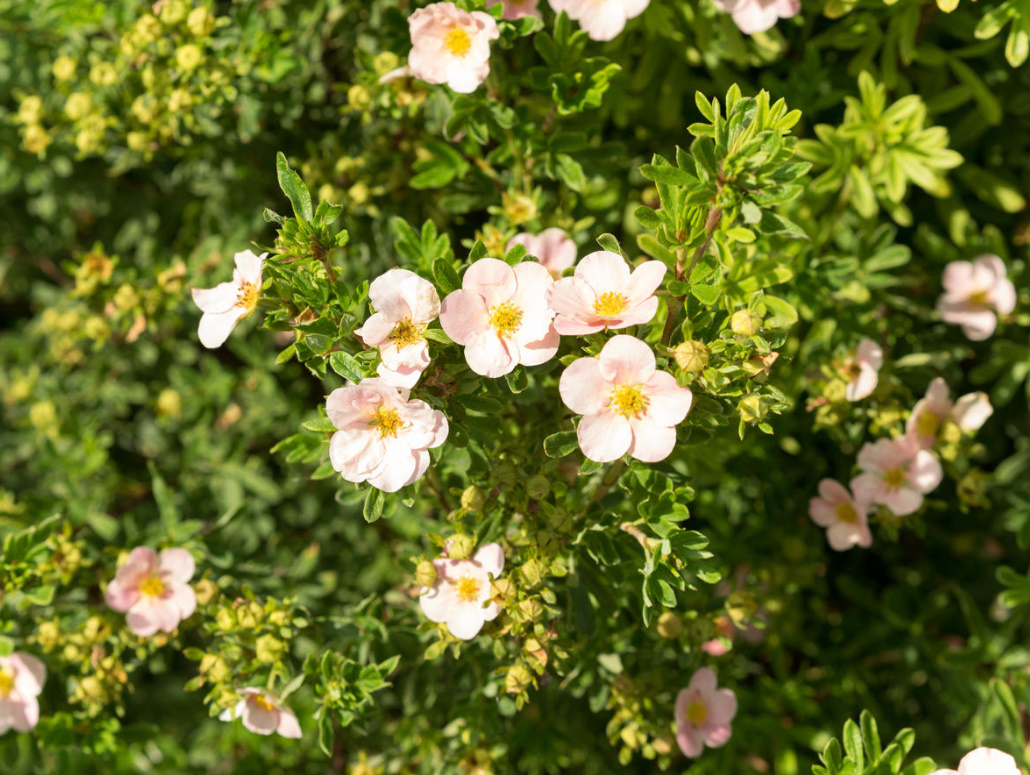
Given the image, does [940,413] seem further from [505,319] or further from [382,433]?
[382,433]

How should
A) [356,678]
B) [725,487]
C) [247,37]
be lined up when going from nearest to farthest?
[356,678] → [247,37] → [725,487]

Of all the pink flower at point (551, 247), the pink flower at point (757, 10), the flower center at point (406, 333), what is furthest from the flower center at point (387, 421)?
the pink flower at point (757, 10)

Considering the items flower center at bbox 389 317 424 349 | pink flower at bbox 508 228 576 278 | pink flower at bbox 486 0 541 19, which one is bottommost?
pink flower at bbox 508 228 576 278

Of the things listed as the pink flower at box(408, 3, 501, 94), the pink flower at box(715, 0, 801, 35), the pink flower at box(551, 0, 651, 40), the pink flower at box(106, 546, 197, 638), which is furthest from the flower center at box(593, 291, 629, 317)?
the pink flower at box(106, 546, 197, 638)

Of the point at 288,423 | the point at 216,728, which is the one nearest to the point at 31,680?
the point at 216,728

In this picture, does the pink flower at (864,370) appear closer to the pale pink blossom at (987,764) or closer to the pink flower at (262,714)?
the pale pink blossom at (987,764)

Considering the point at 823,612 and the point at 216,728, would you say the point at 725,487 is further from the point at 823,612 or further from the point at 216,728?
the point at 216,728

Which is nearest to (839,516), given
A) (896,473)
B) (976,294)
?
(896,473)

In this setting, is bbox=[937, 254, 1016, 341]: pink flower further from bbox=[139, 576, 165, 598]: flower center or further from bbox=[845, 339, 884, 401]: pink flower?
bbox=[139, 576, 165, 598]: flower center
